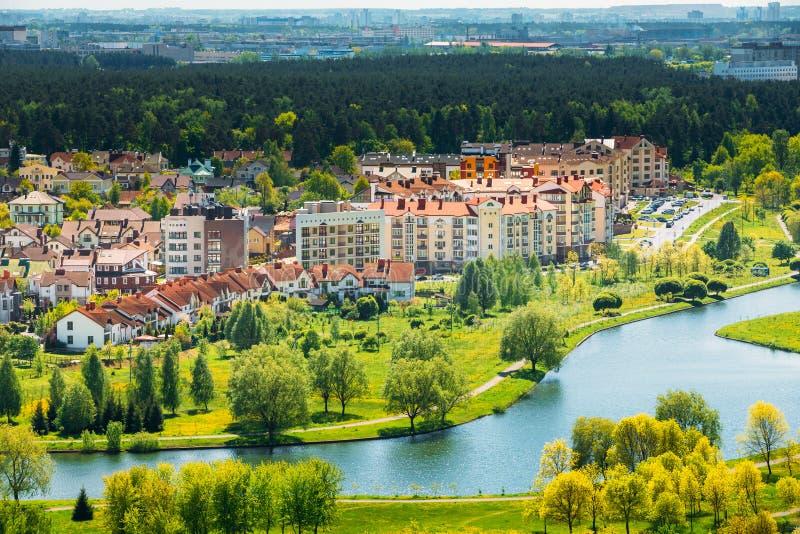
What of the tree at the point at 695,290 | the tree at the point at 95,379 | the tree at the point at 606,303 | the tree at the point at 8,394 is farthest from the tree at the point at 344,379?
the tree at the point at 695,290

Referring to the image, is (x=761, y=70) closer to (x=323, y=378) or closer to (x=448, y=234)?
(x=448, y=234)

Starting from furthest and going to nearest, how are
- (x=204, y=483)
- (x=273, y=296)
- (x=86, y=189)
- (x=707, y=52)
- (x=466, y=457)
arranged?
(x=707, y=52) < (x=86, y=189) < (x=273, y=296) < (x=466, y=457) < (x=204, y=483)

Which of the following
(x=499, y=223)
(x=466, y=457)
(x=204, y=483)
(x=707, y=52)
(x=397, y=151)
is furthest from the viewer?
(x=707, y=52)

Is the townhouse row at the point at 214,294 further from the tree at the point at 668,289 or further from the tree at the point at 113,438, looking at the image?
the tree at the point at 113,438

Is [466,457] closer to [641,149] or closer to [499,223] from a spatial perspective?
[499,223]

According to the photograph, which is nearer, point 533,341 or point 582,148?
point 533,341

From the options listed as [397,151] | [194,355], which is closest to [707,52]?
[397,151]
